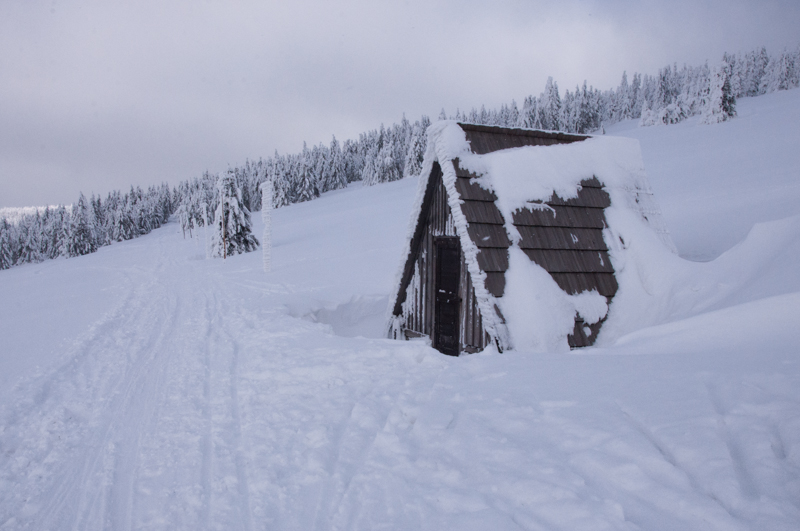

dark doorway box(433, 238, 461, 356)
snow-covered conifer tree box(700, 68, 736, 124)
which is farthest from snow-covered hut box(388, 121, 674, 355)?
snow-covered conifer tree box(700, 68, 736, 124)

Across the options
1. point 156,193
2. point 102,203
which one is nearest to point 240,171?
Answer: point 156,193

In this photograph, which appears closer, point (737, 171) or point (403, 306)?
point (403, 306)

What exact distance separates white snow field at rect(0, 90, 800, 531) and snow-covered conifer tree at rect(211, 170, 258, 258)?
27861mm

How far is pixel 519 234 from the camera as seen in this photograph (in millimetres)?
6879

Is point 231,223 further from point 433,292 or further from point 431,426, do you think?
point 431,426

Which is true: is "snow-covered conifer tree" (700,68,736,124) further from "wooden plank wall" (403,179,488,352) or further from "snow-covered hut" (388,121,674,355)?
"wooden plank wall" (403,179,488,352)

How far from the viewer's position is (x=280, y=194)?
7694 centimetres

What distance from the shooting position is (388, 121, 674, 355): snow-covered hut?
6.45m

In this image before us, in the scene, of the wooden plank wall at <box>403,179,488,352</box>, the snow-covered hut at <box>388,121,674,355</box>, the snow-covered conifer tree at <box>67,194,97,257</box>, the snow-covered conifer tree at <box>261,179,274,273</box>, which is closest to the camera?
the snow-covered hut at <box>388,121,674,355</box>

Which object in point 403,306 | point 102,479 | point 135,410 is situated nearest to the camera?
point 102,479

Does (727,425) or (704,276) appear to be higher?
(704,276)

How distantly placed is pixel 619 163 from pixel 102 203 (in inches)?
5302

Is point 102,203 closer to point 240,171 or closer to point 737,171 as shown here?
point 240,171

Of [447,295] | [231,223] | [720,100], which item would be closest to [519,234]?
[447,295]
